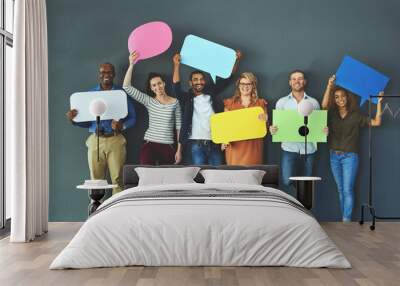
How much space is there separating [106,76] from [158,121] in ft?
2.82

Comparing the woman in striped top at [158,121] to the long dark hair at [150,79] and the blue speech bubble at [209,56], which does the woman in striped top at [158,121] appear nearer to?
the long dark hair at [150,79]

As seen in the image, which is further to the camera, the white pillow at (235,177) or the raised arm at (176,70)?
the raised arm at (176,70)

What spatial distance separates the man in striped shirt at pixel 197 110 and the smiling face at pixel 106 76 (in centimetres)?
78

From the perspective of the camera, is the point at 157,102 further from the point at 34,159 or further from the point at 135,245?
the point at 135,245

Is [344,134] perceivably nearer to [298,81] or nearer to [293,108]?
[293,108]

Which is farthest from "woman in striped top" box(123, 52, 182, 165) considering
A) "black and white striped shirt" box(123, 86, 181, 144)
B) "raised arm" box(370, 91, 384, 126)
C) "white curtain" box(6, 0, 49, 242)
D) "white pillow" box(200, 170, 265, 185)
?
"raised arm" box(370, 91, 384, 126)

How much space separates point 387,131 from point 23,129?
4.42 m

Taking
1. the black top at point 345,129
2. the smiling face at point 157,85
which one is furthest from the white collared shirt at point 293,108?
the smiling face at point 157,85

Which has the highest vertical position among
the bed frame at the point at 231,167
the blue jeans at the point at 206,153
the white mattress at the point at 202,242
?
the blue jeans at the point at 206,153

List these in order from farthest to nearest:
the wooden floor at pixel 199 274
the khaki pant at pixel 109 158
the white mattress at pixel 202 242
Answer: the khaki pant at pixel 109 158 → the white mattress at pixel 202 242 → the wooden floor at pixel 199 274

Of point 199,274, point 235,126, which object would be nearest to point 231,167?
point 235,126

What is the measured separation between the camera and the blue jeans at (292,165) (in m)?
7.61

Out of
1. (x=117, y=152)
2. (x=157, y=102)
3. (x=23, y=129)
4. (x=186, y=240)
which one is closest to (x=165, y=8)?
(x=157, y=102)

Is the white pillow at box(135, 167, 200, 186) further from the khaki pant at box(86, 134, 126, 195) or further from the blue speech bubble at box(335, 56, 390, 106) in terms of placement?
the blue speech bubble at box(335, 56, 390, 106)
